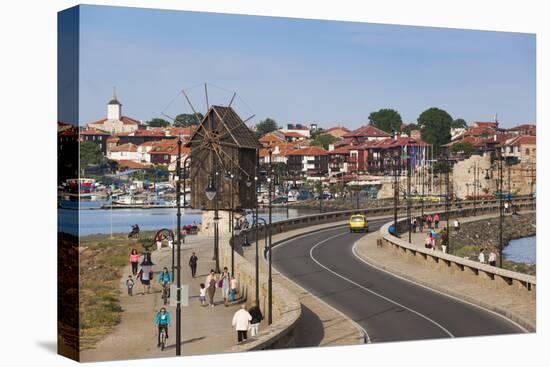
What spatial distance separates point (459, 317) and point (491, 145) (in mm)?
20722

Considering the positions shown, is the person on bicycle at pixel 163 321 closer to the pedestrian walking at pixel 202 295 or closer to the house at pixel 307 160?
the pedestrian walking at pixel 202 295

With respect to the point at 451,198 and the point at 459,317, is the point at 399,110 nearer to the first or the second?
the point at 459,317

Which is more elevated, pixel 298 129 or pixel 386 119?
pixel 386 119

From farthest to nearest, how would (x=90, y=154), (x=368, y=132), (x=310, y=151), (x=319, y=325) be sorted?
(x=310, y=151) < (x=368, y=132) < (x=319, y=325) < (x=90, y=154)

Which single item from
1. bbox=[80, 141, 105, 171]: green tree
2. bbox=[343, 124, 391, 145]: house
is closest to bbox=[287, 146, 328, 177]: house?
bbox=[343, 124, 391, 145]: house

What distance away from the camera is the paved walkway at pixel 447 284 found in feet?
127

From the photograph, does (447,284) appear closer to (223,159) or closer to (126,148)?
(223,159)

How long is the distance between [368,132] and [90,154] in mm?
15068

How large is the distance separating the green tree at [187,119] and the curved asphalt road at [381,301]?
8.09 m

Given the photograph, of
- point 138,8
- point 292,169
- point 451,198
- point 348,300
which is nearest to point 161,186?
point 292,169

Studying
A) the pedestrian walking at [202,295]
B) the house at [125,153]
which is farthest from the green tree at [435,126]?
the house at [125,153]

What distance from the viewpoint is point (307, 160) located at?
5041 centimetres

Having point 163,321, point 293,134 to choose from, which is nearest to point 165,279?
point 163,321

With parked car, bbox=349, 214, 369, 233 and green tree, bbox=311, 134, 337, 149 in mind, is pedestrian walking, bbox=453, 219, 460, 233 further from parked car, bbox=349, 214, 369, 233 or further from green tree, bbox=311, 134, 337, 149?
green tree, bbox=311, 134, 337, 149
